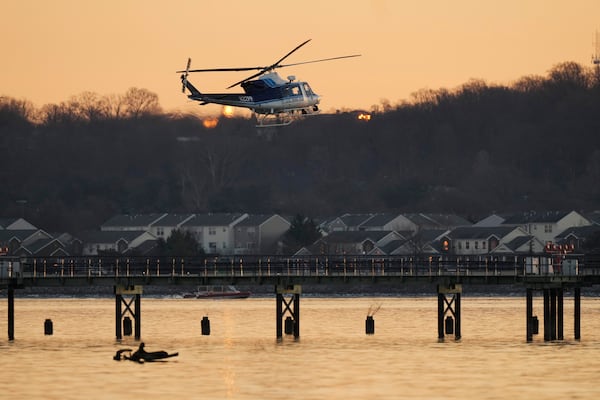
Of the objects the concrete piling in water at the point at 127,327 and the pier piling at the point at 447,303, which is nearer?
the pier piling at the point at 447,303

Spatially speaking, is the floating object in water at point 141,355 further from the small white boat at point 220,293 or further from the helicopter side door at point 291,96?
the small white boat at point 220,293

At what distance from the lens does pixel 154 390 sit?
87.1 m

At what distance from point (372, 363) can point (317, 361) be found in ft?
10.0

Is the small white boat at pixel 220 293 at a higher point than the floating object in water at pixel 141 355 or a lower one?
higher

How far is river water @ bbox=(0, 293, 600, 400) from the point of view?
86.9 metres

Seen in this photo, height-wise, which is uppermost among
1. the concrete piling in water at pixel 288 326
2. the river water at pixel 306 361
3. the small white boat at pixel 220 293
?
the small white boat at pixel 220 293

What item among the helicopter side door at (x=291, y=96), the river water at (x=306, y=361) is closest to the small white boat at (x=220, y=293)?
the river water at (x=306, y=361)

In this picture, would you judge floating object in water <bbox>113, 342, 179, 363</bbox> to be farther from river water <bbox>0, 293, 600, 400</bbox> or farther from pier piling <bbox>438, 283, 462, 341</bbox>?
pier piling <bbox>438, 283, 462, 341</bbox>

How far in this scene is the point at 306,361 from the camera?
99250 mm

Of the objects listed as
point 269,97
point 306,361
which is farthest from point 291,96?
point 306,361

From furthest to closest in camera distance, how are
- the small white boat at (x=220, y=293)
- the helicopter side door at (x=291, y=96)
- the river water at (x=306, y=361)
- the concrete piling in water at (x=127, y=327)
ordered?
1. the small white boat at (x=220, y=293)
2. the helicopter side door at (x=291, y=96)
3. the concrete piling in water at (x=127, y=327)
4. the river water at (x=306, y=361)

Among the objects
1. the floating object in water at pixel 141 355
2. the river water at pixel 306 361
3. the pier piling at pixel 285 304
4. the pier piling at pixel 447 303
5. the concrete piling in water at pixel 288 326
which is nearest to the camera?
the river water at pixel 306 361

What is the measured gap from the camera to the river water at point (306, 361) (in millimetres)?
86938

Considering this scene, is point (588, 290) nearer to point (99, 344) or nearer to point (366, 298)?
point (366, 298)
